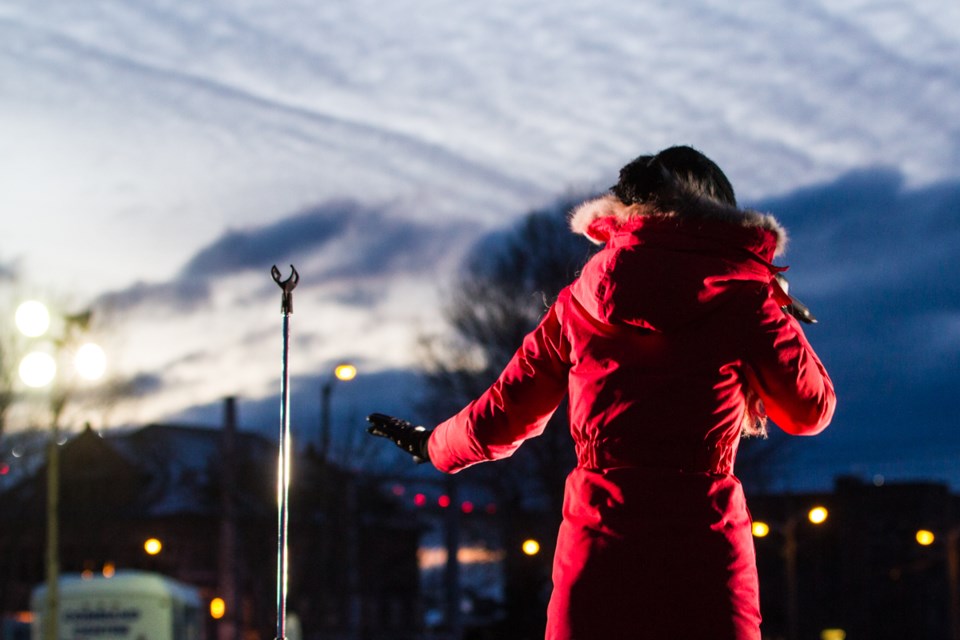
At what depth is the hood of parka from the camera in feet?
10.7

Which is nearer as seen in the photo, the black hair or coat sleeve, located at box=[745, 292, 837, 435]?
coat sleeve, located at box=[745, 292, 837, 435]

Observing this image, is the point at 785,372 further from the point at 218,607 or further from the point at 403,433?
the point at 218,607

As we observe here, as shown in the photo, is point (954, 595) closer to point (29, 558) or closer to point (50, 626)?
point (50, 626)

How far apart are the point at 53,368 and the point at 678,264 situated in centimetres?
1588

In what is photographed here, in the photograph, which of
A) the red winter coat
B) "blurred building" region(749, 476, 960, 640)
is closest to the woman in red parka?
the red winter coat

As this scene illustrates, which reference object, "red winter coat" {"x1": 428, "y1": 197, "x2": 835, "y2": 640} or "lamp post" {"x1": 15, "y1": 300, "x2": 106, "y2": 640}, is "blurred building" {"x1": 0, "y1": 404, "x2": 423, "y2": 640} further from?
"red winter coat" {"x1": 428, "y1": 197, "x2": 835, "y2": 640}

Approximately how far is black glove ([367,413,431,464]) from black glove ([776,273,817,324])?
118 cm

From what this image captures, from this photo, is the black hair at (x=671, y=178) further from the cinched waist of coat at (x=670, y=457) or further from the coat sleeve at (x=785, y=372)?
the cinched waist of coat at (x=670, y=457)

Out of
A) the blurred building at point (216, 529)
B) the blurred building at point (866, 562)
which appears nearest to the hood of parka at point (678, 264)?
the blurred building at point (216, 529)

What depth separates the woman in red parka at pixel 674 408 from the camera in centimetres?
325

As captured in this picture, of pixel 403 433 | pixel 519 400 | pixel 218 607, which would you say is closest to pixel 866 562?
pixel 218 607

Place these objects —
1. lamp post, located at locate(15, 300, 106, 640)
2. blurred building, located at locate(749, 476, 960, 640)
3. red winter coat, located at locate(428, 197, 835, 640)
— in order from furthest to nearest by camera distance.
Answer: blurred building, located at locate(749, 476, 960, 640)
lamp post, located at locate(15, 300, 106, 640)
red winter coat, located at locate(428, 197, 835, 640)

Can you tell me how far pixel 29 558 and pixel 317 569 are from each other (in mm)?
19039

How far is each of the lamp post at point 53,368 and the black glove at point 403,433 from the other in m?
13.6
